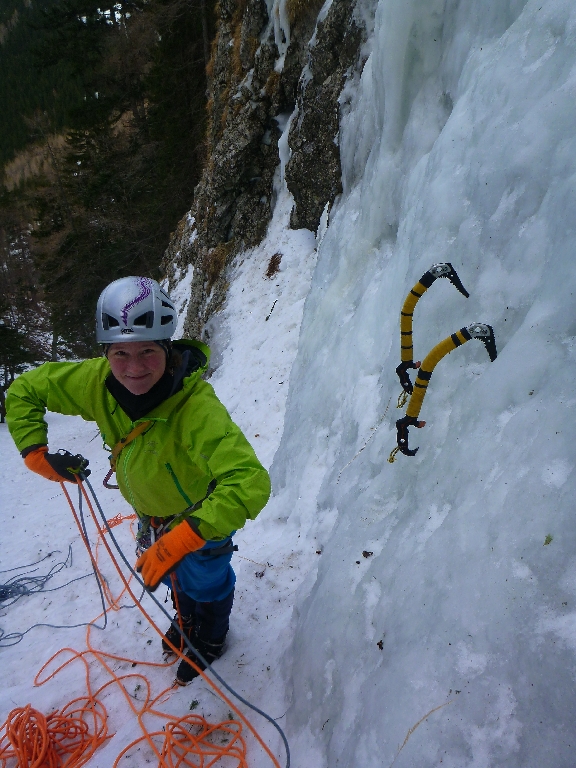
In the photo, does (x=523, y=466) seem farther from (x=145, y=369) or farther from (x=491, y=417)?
(x=145, y=369)

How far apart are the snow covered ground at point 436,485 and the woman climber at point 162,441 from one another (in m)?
0.62

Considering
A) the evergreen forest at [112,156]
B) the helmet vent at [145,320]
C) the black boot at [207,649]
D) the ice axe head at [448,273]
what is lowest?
the black boot at [207,649]

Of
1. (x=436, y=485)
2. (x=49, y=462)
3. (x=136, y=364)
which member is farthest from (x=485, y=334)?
(x=49, y=462)

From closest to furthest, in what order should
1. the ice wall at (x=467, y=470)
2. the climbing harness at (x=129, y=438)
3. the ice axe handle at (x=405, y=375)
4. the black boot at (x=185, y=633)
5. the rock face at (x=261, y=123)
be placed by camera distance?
the ice wall at (x=467, y=470)
the climbing harness at (x=129, y=438)
the ice axe handle at (x=405, y=375)
the black boot at (x=185, y=633)
the rock face at (x=261, y=123)

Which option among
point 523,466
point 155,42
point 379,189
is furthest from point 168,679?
point 155,42

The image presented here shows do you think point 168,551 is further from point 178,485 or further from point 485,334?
point 485,334

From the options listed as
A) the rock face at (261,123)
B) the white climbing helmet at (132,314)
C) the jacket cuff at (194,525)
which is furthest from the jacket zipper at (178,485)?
the rock face at (261,123)

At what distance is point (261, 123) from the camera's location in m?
8.87

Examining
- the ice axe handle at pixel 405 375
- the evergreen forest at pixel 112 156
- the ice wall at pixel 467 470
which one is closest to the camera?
the ice wall at pixel 467 470

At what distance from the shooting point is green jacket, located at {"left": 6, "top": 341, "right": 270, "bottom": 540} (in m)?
1.74

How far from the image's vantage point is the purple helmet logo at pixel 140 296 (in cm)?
207

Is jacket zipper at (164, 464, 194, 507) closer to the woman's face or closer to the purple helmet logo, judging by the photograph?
the woman's face

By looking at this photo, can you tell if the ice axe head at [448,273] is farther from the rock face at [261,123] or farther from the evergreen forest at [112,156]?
the evergreen forest at [112,156]

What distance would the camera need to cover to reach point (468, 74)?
9.85 ft
